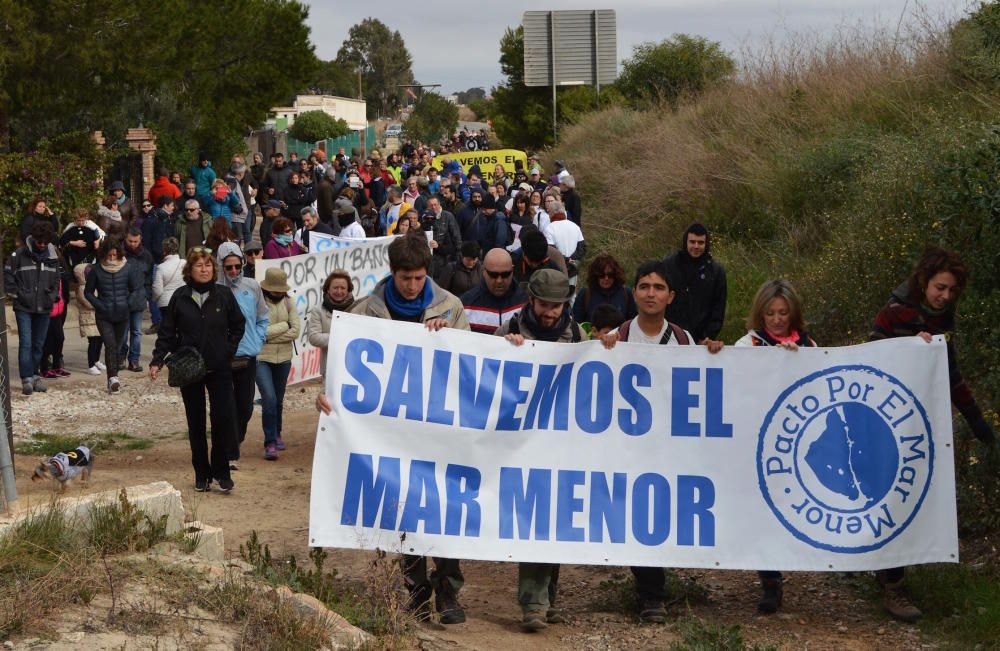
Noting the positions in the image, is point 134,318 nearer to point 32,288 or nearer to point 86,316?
point 86,316

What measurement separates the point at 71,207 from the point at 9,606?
16.7 meters

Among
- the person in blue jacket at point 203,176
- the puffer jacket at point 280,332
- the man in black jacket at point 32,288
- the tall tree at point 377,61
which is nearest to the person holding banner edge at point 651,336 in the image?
the puffer jacket at point 280,332

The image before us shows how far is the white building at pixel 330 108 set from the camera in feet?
310

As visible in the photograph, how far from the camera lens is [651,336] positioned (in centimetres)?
688

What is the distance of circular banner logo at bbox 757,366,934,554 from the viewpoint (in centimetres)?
661

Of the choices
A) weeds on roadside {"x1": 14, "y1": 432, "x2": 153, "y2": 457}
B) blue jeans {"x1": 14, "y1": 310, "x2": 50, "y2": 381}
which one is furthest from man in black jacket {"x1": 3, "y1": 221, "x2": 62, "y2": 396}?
weeds on roadside {"x1": 14, "y1": 432, "x2": 153, "y2": 457}


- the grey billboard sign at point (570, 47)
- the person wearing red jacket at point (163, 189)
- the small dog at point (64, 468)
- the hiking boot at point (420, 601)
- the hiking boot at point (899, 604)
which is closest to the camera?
the hiking boot at point (420, 601)

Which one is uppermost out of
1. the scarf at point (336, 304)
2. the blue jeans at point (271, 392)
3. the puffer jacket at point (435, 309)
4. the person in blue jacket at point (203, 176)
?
the person in blue jacket at point (203, 176)

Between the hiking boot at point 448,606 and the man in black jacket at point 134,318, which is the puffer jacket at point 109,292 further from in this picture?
the hiking boot at point 448,606

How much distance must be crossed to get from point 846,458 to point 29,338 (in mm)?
10263

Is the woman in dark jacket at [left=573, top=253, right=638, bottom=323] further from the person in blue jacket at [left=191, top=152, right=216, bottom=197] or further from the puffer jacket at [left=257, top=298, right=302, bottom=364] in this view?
the person in blue jacket at [left=191, top=152, right=216, bottom=197]

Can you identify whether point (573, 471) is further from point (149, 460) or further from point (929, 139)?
point (929, 139)

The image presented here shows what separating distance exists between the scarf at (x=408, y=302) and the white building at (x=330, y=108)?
8231 centimetres

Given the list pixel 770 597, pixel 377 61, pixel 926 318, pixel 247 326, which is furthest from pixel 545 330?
pixel 377 61
